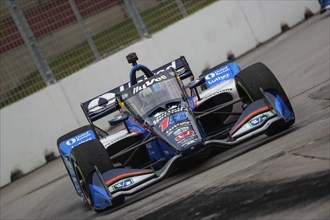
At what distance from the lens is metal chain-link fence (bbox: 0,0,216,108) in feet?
45.2

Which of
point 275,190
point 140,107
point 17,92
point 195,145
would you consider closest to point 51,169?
point 17,92

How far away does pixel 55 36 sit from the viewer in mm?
14109

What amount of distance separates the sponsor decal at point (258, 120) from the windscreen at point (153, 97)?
1185 mm

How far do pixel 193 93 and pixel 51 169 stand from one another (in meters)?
3.97

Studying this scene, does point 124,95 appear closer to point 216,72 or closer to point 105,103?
point 105,103

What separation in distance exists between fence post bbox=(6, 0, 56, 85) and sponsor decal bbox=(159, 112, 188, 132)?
6.37 meters

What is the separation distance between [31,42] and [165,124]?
22.0 ft

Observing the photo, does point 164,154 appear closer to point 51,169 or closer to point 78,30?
point 51,169

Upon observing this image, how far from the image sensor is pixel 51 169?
12500mm

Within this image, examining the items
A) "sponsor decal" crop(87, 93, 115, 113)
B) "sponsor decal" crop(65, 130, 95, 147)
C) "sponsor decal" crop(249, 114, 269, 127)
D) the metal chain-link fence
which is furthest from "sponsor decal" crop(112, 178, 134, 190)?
the metal chain-link fence

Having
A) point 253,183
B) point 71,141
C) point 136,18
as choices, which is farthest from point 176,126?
point 136,18

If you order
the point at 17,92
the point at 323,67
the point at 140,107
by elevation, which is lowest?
the point at 323,67

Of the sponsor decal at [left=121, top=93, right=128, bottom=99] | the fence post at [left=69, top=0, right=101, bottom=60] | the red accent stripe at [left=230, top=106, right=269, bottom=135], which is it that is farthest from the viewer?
the fence post at [left=69, top=0, right=101, bottom=60]

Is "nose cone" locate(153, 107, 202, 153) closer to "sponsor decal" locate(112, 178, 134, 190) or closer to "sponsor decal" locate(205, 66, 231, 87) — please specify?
"sponsor decal" locate(112, 178, 134, 190)
